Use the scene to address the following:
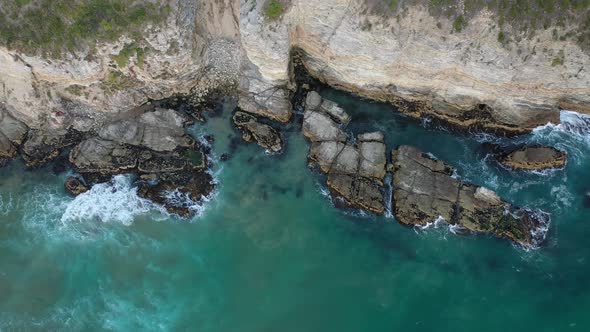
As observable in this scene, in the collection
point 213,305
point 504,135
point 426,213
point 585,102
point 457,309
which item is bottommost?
point 213,305

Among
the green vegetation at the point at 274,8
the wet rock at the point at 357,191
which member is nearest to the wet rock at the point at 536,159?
the wet rock at the point at 357,191

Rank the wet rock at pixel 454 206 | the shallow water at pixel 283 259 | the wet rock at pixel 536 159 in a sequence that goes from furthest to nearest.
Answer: the wet rock at pixel 536 159 → the wet rock at pixel 454 206 → the shallow water at pixel 283 259

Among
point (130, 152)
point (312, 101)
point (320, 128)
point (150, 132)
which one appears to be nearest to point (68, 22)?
point (150, 132)

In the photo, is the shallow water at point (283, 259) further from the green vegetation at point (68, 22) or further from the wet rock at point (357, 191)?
the green vegetation at point (68, 22)

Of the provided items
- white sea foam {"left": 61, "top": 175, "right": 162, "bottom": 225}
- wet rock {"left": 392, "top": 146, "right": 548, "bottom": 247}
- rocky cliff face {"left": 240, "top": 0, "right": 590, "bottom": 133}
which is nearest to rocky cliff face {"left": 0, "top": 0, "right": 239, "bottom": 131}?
rocky cliff face {"left": 240, "top": 0, "right": 590, "bottom": 133}

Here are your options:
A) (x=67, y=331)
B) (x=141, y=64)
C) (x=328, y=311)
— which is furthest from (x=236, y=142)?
(x=67, y=331)

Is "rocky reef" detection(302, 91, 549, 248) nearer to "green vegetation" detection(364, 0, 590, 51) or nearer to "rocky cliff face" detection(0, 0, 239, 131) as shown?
"rocky cliff face" detection(0, 0, 239, 131)

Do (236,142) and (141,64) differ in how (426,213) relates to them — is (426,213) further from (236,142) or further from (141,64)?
(141,64)
